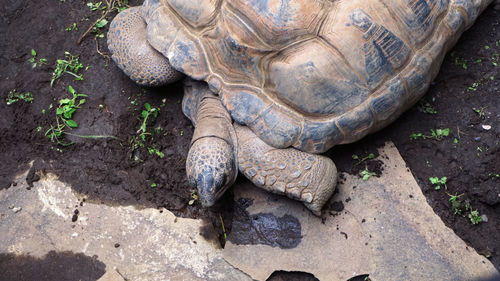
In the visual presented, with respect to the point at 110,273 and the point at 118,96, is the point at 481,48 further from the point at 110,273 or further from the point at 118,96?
the point at 110,273

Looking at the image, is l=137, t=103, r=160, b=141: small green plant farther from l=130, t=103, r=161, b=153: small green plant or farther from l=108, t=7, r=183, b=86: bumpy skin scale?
l=108, t=7, r=183, b=86: bumpy skin scale

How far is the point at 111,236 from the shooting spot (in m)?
3.32

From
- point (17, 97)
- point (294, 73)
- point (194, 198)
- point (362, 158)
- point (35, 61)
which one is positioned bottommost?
point (194, 198)

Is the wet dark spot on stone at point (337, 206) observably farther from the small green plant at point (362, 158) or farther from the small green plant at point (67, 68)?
the small green plant at point (67, 68)

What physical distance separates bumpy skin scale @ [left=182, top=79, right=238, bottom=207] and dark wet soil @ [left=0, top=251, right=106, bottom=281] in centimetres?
95

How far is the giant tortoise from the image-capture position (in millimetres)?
2963

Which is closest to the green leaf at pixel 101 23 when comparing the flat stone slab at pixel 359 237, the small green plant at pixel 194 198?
the small green plant at pixel 194 198

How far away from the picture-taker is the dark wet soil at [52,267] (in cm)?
320

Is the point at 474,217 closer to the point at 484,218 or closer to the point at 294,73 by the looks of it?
the point at 484,218

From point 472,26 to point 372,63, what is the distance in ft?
4.30

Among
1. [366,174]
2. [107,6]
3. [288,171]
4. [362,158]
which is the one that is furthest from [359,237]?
[107,6]

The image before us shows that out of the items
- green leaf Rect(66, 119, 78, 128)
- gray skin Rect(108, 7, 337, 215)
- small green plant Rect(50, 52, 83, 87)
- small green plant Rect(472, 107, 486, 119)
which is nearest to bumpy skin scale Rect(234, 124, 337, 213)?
gray skin Rect(108, 7, 337, 215)

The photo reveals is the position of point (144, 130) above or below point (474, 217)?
above

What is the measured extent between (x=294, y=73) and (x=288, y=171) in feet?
2.20
